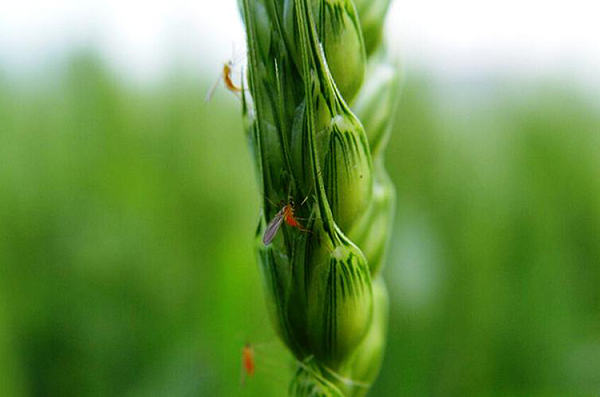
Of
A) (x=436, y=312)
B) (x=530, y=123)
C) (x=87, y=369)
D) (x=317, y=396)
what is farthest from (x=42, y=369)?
(x=530, y=123)

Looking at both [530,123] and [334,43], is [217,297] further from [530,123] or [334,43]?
[530,123]

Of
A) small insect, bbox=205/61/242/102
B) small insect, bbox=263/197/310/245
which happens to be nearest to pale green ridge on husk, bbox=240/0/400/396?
small insect, bbox=263/197/310/245

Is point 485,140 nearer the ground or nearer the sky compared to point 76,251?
nearer the sky

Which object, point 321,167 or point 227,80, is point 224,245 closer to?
point 227,80

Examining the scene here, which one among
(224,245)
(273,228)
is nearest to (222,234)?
(224,245)

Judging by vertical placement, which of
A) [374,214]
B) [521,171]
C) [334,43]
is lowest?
[521,171]

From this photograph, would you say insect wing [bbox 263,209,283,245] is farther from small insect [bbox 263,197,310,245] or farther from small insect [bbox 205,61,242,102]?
small insect [bbox 205,61,242,102]

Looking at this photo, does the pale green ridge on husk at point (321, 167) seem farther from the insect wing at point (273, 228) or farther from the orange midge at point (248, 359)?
the orange midge at point (248, 359)
